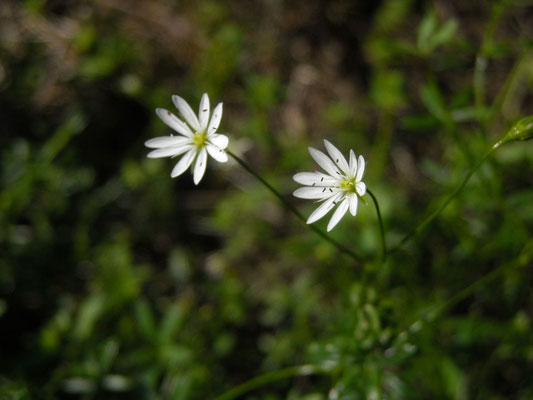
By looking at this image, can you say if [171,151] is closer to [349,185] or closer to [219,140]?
[219,140]

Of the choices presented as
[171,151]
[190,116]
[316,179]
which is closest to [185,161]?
[171,151]

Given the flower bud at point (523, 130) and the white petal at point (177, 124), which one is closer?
the flower bud at point (523, 130)

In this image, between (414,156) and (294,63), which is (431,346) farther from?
(294,63)

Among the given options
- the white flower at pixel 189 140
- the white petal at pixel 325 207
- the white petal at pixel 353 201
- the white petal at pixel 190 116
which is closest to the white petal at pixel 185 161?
the white flower at pixel 189 140

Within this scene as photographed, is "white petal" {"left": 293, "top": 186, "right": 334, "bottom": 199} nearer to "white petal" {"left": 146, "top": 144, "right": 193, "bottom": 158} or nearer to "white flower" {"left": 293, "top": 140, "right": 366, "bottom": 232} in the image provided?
"white flower" {"left": 293, "top": 140, "right": 366, "bottom": 232}

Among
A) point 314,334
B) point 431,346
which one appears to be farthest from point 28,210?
point 431,346

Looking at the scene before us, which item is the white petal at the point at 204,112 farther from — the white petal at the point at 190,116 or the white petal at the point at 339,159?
the white petal at the point at 339,159
